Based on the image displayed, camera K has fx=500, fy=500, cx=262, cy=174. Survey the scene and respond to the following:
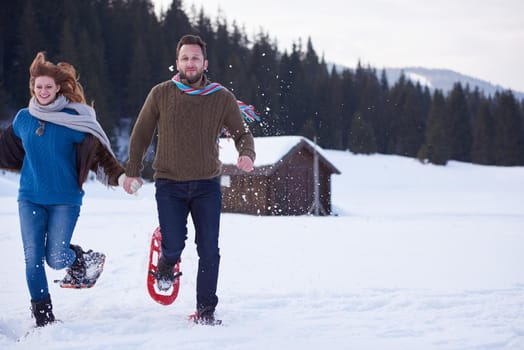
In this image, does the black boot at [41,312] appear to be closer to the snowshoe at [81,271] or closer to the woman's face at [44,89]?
the snowshoe at [81,271]

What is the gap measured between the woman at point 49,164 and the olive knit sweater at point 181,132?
0.28 metres

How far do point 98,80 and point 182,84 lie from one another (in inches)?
1699

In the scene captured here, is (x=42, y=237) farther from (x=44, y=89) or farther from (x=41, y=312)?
(x=44, y=89)

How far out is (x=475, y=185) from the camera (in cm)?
4338

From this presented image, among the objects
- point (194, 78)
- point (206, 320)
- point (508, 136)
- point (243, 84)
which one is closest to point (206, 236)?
point (206, 320)

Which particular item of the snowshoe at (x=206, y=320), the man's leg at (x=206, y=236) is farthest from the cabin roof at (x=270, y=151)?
the snowshoe at (x=206, y=320)

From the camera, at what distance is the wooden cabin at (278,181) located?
69.1 feet

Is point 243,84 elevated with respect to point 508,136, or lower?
elevated

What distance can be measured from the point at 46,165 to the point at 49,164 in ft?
0.07

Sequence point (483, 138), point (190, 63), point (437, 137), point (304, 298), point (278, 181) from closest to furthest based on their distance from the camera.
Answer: point (190, 63) < point (304, 298) < point (278, 181) < point (437, 137) < point (483, 138)

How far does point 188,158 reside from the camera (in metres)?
3.56

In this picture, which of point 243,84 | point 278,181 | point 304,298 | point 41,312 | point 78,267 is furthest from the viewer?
point 243,84

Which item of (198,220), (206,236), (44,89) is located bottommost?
(206,236)

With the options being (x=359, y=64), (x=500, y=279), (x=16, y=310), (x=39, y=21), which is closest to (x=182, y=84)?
(x=16, y=310)
